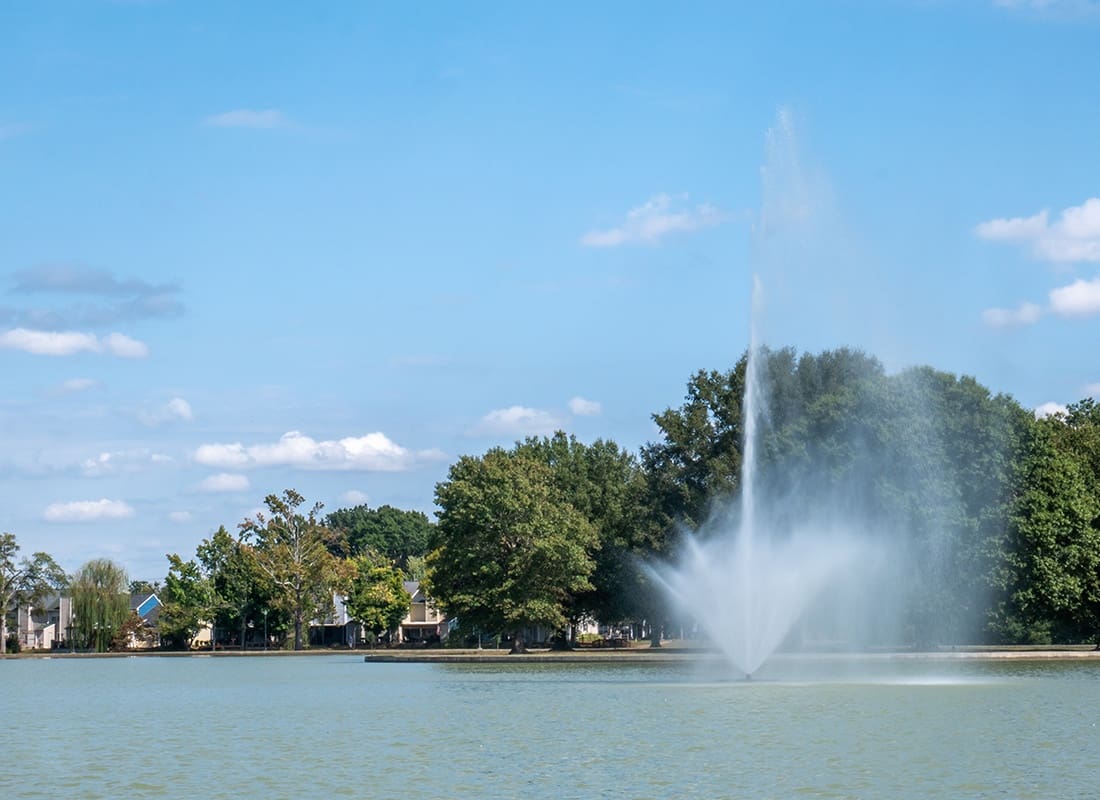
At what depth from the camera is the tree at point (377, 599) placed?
14488 centimetres

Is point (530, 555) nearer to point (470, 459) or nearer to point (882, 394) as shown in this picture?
point (470, 459)

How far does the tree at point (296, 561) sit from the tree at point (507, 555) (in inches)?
1475

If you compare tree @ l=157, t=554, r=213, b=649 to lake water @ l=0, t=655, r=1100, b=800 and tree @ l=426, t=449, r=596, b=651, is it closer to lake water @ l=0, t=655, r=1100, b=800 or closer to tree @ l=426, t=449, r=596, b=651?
tree @ l=426, t=449, r=596, b=651

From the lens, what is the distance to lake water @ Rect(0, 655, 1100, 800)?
29234 millimetres

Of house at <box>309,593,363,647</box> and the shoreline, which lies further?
house at <box>309,593,363,647</box>

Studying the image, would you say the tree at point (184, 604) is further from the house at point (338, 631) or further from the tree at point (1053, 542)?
the tree at point (1053, 542)

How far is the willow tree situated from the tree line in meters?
1.11

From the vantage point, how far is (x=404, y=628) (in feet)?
547

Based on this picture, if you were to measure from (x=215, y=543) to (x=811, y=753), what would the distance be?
12208 cm

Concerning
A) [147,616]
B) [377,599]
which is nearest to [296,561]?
[377,599]

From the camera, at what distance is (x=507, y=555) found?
9456 cm

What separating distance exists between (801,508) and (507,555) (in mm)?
23600

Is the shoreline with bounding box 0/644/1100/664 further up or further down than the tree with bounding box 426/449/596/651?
further down

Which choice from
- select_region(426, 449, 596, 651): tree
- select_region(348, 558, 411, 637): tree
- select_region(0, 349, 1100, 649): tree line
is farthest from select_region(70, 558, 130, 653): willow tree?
select_region(426, 449, 596, 651): tree
